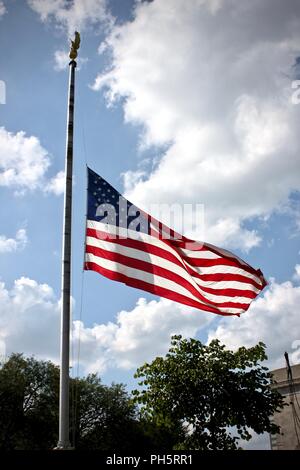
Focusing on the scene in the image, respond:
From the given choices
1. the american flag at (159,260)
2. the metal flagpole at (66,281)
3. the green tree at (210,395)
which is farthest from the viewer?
the green tree at (210,395)

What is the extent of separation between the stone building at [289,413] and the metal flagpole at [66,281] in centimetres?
3060

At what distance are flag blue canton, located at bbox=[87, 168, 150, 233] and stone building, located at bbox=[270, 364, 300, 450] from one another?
28404mm

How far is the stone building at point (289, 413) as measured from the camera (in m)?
37.4

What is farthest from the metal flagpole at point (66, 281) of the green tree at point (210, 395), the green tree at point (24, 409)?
the green tree at point (24, 409)

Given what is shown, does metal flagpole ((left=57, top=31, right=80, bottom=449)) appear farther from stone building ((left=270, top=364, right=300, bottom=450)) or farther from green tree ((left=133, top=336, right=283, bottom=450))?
stone building ((left=270, top=364, right=300, bottom=450))

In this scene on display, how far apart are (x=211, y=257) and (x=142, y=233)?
1941mm

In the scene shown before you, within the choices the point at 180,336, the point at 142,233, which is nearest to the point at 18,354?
the point at 180,336

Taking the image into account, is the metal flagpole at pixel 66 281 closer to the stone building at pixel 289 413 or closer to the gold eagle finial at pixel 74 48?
the gold eagle finial at pixel 74 48

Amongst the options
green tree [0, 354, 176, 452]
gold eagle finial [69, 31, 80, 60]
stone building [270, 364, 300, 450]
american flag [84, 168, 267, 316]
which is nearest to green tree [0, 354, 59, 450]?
green tree [0, 354, 176, 452]

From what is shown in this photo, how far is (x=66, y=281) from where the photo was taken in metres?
9.88

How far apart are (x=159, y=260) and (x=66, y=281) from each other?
3174 millimetres

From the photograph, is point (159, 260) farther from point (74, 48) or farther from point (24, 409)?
point (24, 409)
